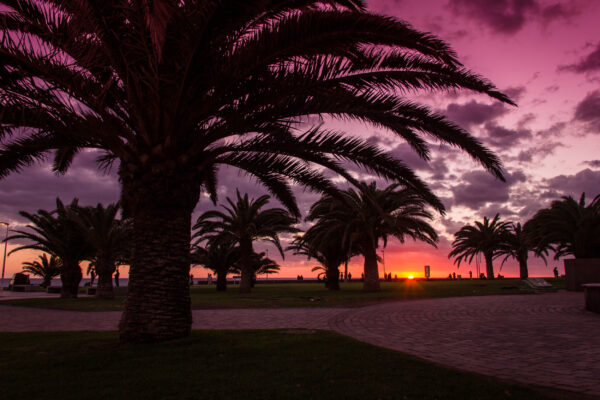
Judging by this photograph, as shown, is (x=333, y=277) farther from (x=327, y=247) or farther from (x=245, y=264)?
(x=245, y=264)

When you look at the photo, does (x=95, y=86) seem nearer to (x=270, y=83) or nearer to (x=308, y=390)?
(x=270, y=83)

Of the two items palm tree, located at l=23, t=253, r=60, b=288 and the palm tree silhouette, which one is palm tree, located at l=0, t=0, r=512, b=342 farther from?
palm tree, located at l=23, t=253, r=60, b=288

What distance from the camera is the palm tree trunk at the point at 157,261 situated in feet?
22.6

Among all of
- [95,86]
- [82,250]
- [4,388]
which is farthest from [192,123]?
[82,250]

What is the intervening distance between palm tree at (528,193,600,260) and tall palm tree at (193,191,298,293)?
19.8 meters

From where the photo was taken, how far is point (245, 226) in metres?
25.5

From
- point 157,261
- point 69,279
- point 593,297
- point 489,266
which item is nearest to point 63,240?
point 69,279

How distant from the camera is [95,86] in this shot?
7.55 m

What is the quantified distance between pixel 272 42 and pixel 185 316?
4904 mm

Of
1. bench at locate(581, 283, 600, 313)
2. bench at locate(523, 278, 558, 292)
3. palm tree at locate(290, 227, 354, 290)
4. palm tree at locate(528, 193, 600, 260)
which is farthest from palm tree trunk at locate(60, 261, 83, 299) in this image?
palm tree at locate(528, 193, 600, 260)

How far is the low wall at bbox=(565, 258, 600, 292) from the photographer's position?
71.7 feet

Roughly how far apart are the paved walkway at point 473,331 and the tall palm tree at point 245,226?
11.8m

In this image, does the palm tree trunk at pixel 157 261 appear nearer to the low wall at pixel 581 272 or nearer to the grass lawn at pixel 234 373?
the grass lawn at pixel 234 373

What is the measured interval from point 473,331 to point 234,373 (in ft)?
18.7
